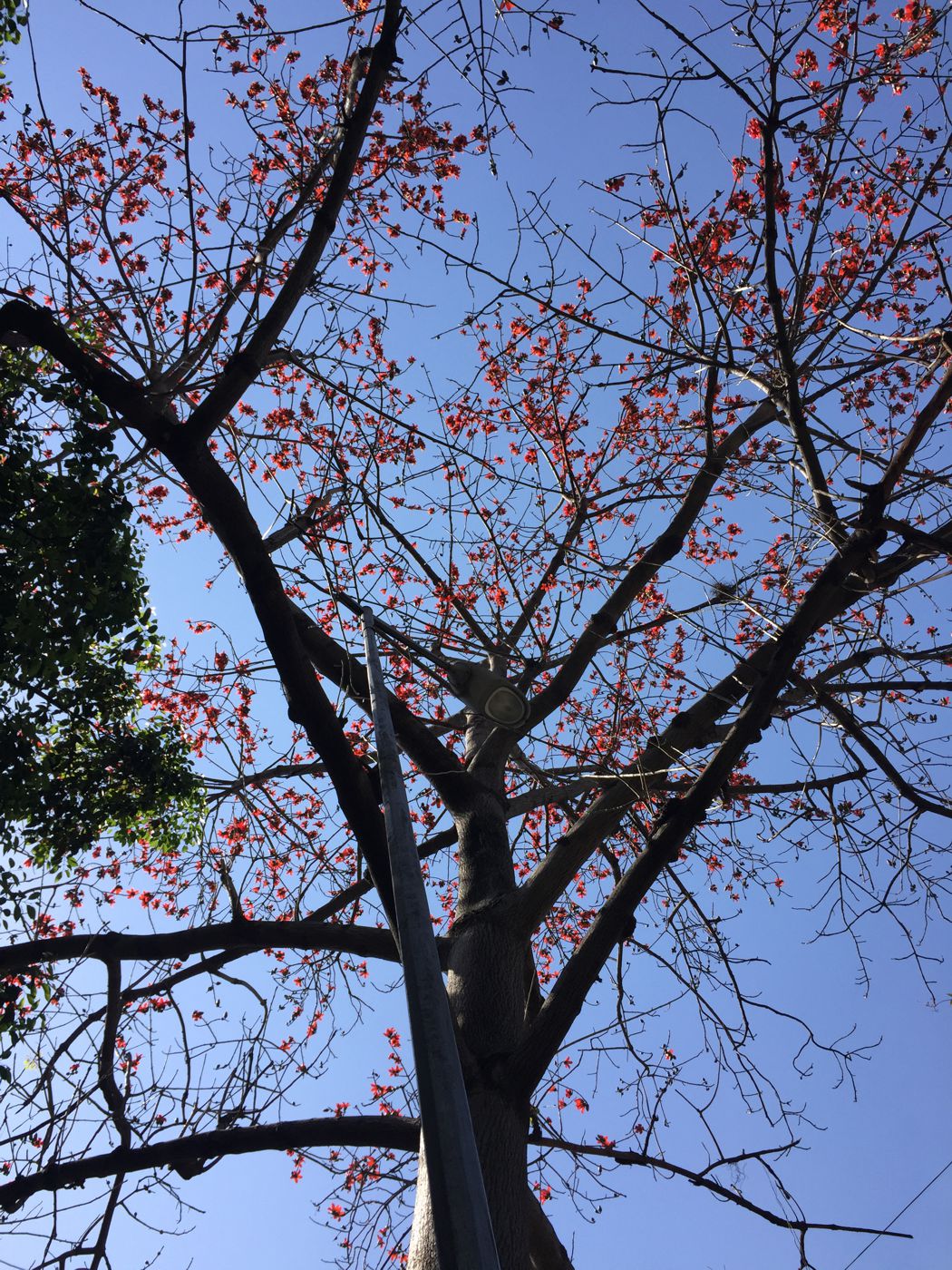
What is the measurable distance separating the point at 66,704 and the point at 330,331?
2.63 meters

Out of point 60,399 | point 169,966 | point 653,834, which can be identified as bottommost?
point 653,834

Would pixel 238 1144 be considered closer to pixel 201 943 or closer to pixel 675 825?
pixel 201 943

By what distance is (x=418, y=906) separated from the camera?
1.59m

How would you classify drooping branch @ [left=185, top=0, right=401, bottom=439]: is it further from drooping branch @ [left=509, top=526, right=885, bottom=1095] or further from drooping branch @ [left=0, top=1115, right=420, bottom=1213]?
drooping branch @ [left=0, top=1115, right=420, bottom=1213]

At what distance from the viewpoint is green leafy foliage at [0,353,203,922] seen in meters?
4.39

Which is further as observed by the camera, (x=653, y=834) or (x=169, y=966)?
(x=169, y=966)

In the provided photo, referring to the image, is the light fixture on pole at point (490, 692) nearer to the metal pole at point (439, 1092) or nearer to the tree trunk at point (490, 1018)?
the tree trunk at point (490, 1018)

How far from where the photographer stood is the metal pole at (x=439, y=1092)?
3.49 feet

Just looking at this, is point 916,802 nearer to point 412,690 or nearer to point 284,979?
point 412,690

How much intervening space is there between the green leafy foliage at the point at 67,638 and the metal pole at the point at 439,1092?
3257 mm

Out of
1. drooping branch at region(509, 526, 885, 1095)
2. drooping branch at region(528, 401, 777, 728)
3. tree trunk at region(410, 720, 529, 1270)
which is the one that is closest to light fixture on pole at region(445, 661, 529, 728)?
drooping branch at region(509, 526, 885, 1095)

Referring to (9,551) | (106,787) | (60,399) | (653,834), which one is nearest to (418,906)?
(653,834)

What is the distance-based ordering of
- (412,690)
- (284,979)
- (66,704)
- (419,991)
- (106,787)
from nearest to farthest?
(419,991) → (66,704) → (106,787) → (284,979) → (412,690)

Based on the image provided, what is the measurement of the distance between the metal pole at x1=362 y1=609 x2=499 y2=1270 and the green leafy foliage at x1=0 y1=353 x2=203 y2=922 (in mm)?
3257
